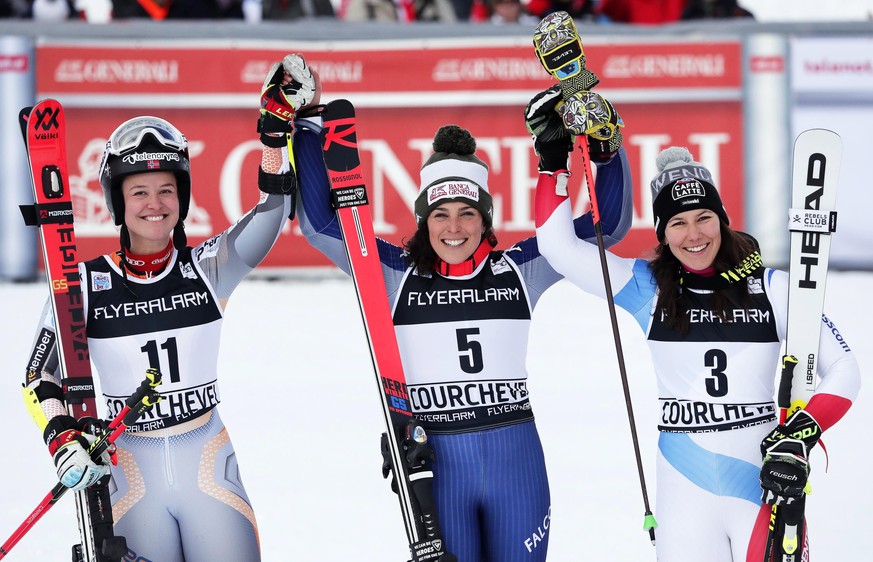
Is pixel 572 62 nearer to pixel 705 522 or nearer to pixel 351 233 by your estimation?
pixel 351 233

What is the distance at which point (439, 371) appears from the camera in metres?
3.60

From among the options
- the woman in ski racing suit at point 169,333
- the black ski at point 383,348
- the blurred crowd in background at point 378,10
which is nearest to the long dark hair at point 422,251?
the black ski at point 383,348

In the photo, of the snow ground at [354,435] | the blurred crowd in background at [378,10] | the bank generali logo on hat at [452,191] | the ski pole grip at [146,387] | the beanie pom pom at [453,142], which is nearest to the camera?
the ski pole grip at [146,387]

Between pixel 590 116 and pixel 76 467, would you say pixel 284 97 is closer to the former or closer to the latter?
pixel 590 116

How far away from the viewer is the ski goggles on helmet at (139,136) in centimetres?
351

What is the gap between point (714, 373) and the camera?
3.40m

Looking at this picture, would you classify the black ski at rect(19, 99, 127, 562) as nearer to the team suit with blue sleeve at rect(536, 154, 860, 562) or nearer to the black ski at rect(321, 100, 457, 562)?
the black ski at rect(321, 100, 457, 562)

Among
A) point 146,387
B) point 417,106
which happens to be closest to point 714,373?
point 146,387

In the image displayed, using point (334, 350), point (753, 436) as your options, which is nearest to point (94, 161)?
point (334, 350)

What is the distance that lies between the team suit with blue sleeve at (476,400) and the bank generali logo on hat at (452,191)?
0.7 inches

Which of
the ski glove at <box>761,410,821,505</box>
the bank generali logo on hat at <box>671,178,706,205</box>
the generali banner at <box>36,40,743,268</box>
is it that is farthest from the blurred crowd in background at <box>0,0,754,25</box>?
the ski glove at <box>761,410,821,505</box>

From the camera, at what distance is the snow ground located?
474 centimetres

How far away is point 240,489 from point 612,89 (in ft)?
19.1

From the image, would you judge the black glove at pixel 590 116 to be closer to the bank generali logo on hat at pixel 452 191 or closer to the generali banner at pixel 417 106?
the bank generali logo on hat at pixel 452 191
